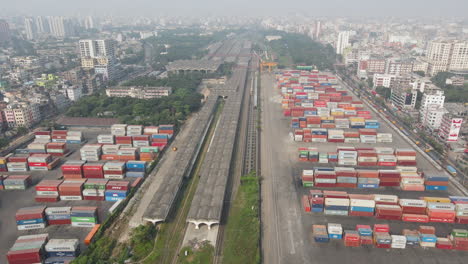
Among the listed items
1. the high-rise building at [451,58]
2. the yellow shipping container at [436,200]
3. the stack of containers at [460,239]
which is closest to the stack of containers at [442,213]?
the yellow shipping container at [436,200]

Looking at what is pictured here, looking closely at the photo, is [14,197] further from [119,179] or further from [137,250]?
[137,250]

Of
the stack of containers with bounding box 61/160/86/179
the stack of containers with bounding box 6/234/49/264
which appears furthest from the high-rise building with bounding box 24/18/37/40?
the stack of containers with bounding box 6/234/49/264

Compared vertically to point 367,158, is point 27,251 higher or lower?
lower

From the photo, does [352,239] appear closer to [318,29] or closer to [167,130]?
[167,130]

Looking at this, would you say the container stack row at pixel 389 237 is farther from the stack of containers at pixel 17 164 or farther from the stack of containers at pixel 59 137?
the stack of containers at pixel 59 137

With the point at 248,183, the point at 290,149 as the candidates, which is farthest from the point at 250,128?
the point at 248,183

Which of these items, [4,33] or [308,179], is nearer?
[308,179]

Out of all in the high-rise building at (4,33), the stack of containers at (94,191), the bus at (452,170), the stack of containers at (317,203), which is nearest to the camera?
the stack of containers at (317,203)

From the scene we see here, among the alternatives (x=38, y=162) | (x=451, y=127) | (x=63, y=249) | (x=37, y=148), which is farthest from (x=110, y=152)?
(x=451, y=127)
